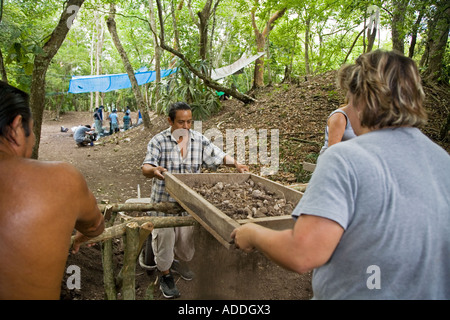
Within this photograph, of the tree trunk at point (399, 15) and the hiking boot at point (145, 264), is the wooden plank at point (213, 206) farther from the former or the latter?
the tree trunk at point (399, 15)

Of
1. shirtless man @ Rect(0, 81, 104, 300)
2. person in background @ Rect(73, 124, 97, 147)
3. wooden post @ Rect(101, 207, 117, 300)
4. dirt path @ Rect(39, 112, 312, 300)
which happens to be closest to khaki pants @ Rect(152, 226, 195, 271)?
dirt path @ Rect(39, 112, 312, 300)

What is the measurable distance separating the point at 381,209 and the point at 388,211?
2 cm

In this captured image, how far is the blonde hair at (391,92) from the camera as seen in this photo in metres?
1.06

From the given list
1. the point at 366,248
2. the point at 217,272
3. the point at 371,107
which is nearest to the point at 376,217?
the point at 366,248

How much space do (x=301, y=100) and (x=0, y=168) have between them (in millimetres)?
8777

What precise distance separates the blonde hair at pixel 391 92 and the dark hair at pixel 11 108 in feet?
4.24

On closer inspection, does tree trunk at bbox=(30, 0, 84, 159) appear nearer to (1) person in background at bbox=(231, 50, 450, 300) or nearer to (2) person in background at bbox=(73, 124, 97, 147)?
(1) person in background at bbox=(231, 50, 450, 300)

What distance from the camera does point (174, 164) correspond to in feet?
10.9

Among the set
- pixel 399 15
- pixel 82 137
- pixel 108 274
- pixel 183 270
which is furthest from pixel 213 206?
pixel 82 137

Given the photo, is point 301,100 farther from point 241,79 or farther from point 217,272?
point 241,79

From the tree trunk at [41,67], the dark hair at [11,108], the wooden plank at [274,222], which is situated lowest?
the wooden plank at [274,222]

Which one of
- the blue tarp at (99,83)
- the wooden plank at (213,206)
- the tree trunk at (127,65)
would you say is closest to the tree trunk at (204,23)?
the tree trunk at (127,65)

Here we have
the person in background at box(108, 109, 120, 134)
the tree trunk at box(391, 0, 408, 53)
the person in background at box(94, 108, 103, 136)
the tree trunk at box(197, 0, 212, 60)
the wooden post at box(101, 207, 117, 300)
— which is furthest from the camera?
the person in background at box(108, 109, 120, 134)

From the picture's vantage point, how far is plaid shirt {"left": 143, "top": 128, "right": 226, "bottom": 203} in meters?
3.22
